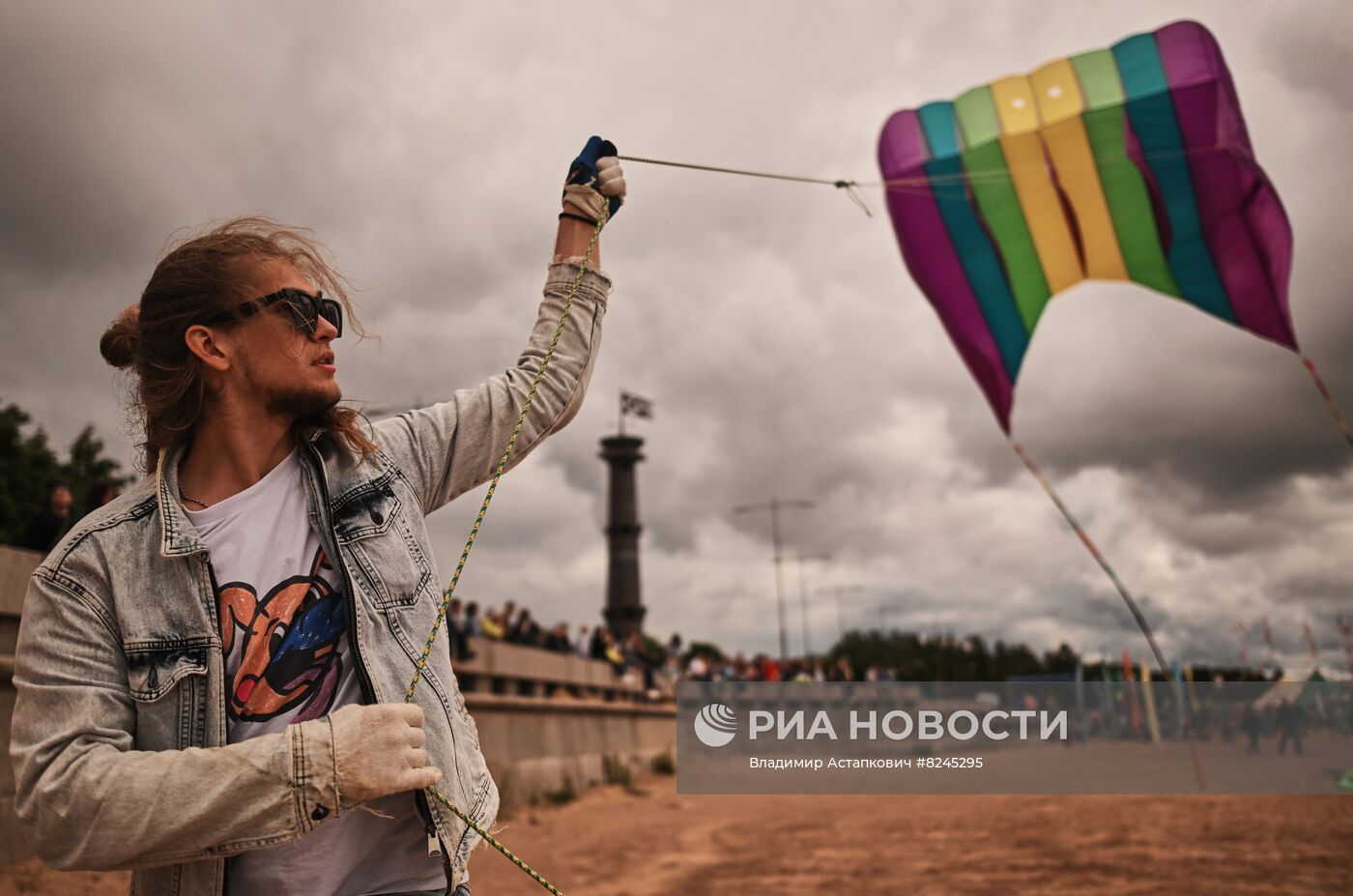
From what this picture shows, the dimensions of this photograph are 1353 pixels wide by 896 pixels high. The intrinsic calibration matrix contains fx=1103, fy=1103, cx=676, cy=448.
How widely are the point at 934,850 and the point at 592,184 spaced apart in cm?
1122

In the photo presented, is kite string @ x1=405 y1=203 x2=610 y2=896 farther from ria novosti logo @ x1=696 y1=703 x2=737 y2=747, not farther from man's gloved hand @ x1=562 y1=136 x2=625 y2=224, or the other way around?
ria novosti logo @ x1=696 y1=703 x2=737 y2=747

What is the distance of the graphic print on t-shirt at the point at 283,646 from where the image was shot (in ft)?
6.16

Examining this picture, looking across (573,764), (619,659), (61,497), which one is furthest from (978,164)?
(619,659)

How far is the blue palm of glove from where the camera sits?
102 inches

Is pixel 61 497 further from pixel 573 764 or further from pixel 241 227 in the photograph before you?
pixel 573 764

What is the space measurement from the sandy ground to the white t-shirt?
19.7ft

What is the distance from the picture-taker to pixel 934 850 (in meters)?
12.2

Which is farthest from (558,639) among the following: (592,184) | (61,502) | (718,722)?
(592,184)

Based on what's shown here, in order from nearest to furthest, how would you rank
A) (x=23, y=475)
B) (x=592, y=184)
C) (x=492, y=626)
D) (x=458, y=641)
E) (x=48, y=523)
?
(x=592, y=184), (x=48, y=523), (x=458, y=641), (x=492, y=626), (x=23, y=475)

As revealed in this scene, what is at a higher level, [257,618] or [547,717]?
[257,618]

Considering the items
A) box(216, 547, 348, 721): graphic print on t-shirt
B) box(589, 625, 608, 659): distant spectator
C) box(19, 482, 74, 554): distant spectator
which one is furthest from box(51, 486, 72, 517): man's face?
box(589, 625, 608, 659): distant spectator

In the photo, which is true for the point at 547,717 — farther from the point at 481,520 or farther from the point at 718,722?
the point at 481,520

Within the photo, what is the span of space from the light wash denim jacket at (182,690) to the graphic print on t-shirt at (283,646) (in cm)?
5

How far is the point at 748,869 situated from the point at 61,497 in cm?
725
